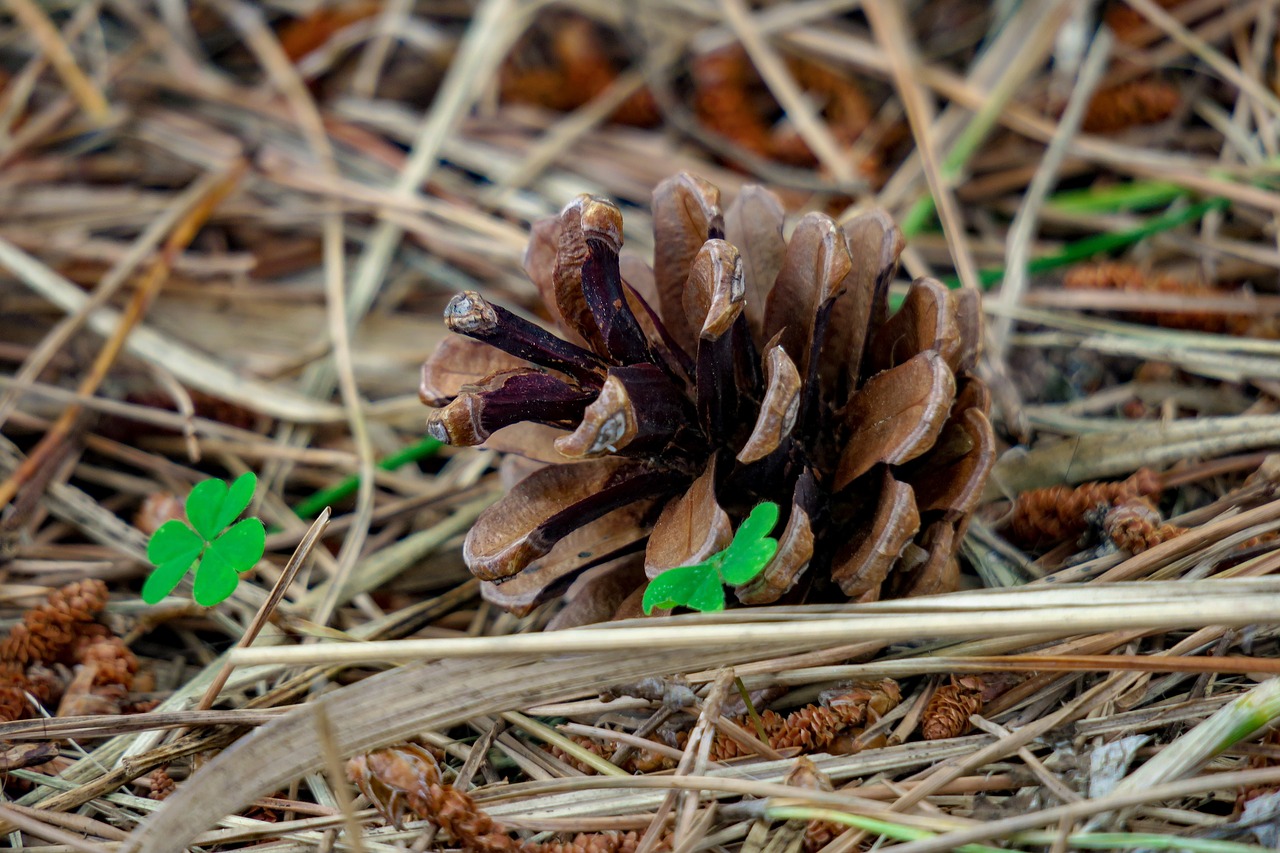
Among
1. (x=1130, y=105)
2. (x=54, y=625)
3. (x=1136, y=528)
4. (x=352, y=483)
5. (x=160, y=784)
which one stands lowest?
(x=160, y=784)

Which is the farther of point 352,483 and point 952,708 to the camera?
point 352,483

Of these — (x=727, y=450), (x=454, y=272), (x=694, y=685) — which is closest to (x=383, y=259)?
(x=454, y=272)

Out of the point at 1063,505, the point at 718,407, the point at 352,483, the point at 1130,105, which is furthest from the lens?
the point at 1130,105

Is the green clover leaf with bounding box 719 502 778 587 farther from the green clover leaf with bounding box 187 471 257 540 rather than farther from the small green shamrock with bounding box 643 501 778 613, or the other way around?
the green clover leaf with bounding box 187 471 257 540

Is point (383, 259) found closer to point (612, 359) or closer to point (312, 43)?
point (312, 43)

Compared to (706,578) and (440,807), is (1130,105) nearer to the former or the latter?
(706,578)

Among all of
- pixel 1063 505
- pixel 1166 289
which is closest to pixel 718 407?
pixel 1063 505

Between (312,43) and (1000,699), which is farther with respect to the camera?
(312,43)
